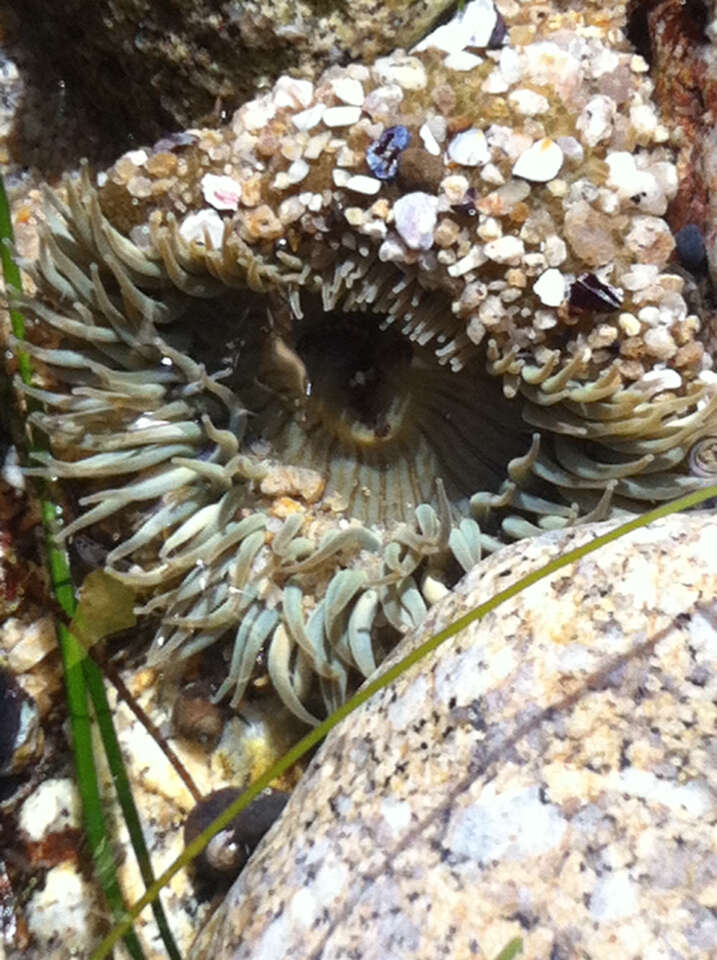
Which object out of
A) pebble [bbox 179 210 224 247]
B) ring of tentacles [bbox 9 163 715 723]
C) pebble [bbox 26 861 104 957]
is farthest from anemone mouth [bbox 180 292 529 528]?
pebble [bbox 26 861 104 957]

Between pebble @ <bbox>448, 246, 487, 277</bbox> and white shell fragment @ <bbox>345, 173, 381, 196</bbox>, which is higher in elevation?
white shell fragment @ <bbox>345, 173, 381, 196</bbox>

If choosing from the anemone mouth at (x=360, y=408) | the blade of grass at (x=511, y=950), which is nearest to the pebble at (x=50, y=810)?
the anemone mouth at (x=360, y=408)

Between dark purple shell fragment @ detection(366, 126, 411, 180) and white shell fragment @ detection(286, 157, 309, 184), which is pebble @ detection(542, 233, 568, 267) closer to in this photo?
dark purple shell fragment @ detection(366, 126, 411, 180)

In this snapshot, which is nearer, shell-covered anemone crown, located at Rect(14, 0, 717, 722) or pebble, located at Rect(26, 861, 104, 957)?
shell-covered anemone crown, located at Rect(14, 0, 717, 722)

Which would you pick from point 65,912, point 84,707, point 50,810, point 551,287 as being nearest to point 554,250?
point 551,287

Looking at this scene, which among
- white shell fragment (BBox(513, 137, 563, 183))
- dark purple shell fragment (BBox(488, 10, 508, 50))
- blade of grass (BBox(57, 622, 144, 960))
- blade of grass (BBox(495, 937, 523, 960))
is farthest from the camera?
blade of grass (BBox(57, 622, 144, 960))

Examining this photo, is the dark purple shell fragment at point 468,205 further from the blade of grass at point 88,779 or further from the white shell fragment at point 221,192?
the blade of grass at point 88,779

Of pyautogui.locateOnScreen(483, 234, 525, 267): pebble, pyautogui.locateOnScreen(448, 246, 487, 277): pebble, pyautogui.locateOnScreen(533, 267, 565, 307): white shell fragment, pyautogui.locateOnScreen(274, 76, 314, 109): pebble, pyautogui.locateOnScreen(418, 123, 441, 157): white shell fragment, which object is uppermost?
pyautogui.locateOnScreen(274, 76, 314, 109): pebble

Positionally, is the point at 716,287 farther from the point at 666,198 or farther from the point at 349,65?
the point at 349,65
